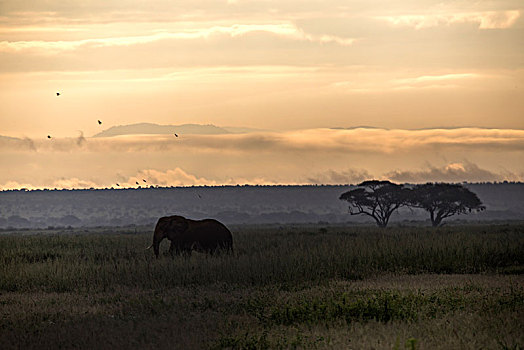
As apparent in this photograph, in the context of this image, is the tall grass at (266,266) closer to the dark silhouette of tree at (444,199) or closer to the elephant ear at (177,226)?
the elephant ear at (177,226)

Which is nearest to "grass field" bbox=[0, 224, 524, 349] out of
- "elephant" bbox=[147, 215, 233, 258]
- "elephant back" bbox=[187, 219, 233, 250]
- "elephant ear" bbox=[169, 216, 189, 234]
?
"elephant" bbox=[147, 215, 233, 258]

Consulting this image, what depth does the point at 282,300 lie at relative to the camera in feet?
59.2

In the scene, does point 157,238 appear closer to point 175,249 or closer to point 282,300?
point 175,249

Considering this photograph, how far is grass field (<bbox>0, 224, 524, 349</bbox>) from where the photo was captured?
45.1 ft

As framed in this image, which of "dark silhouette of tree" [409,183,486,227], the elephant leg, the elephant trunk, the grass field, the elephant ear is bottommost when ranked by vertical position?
the grass field

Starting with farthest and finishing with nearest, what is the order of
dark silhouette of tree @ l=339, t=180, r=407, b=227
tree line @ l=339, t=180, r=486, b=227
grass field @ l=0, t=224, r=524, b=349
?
dark silhouette of tree @ l=339, t=180, r=407, b=227 < tree line @ l=339, t=180, r=486, b=227 < grass field @ l=0, t=224, r=524, b=349

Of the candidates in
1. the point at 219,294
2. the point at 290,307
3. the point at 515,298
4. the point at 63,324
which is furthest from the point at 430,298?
the point at 63,324

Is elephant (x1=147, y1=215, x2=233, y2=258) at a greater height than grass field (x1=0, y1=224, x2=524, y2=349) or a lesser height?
greater

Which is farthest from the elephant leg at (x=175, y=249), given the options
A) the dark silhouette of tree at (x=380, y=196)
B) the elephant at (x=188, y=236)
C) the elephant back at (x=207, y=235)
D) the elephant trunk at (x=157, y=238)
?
the dark silhouette of tree at (x=380, y=196)

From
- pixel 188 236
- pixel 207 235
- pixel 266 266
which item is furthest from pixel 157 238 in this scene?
pixel 266 266

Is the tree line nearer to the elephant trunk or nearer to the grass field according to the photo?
the grass field

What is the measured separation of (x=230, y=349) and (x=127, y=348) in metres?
1.62

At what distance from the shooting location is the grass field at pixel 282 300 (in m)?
13.8

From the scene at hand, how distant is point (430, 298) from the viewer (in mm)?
17531
